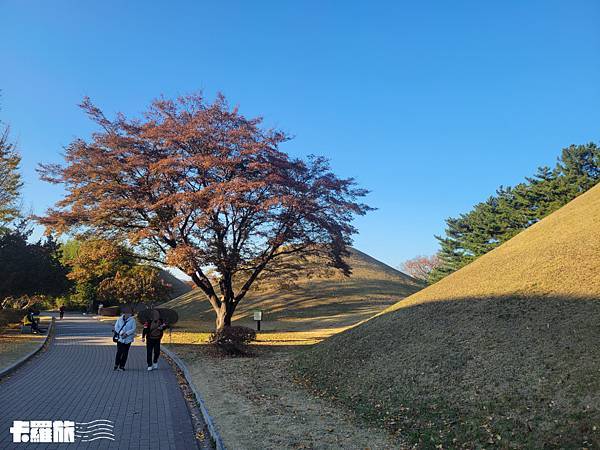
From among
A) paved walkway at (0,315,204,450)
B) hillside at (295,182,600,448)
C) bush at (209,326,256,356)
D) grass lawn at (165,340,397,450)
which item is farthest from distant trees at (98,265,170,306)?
hillside at (295,182,600,448)

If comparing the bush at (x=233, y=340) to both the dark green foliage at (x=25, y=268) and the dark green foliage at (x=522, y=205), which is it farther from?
the dark green foliage at (x=522, y=205)

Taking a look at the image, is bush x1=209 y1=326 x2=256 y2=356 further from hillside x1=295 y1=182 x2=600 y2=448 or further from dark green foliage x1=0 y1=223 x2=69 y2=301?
dark green foliage x1=0 y1=223 x2=69 y2=301

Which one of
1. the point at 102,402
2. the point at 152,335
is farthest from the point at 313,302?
the point at 102,402

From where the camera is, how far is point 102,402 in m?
8.41

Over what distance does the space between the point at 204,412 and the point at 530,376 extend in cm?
559

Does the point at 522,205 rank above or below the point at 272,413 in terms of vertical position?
above

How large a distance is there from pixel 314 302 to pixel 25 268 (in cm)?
2792

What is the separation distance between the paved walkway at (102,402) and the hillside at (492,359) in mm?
3442

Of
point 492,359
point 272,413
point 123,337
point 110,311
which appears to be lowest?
point 110,311

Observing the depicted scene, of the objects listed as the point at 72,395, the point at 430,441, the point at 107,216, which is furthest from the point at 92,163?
the point at 430,441

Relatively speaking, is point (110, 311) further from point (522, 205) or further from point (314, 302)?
point (522, 205)

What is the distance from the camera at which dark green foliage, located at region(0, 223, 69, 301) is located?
23.0 meters

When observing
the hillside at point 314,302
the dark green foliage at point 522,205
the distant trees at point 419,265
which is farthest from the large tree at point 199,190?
the distant trees at point 419,265

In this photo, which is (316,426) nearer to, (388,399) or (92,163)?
(388,399)
